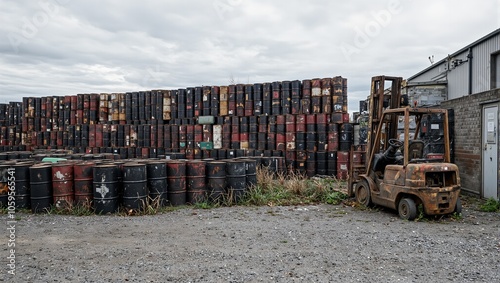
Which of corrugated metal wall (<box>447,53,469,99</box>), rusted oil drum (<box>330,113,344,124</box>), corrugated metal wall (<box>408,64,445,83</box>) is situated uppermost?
corrugated metal wall (<box>408,64,445,83</box>)

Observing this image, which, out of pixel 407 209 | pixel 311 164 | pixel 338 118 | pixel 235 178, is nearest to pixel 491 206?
pixel 407 209

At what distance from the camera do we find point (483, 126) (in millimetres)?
9789

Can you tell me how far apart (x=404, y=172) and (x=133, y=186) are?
232 inches

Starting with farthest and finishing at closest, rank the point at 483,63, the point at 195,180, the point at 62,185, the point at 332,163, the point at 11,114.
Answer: the point at 11,114
the point at 483,63
the point at 332,163
the point at 195,180
the point at 62,185

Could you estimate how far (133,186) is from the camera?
8.43 metres

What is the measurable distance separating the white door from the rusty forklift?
2035mm

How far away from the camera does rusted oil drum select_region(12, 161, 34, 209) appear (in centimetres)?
874

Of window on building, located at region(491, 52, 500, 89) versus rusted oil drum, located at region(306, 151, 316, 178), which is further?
window on building, located at region(491, 52, 500, 89)

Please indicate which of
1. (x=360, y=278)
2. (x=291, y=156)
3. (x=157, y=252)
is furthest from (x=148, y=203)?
(x=291, y=156)

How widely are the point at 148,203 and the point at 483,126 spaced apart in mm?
8786

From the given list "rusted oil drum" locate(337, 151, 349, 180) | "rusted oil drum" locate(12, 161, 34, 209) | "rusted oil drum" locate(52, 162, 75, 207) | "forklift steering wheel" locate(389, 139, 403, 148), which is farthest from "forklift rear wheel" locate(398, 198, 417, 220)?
"rusted oil drum" locate(12, 161, 34, 209)

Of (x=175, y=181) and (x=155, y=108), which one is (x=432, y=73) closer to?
(x=155, y=108)

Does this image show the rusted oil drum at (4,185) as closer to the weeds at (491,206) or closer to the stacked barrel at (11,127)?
the weeds at (491,206)

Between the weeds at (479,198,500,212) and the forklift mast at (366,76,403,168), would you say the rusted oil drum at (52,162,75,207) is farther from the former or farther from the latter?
the weeds at (479,198,500,212)
